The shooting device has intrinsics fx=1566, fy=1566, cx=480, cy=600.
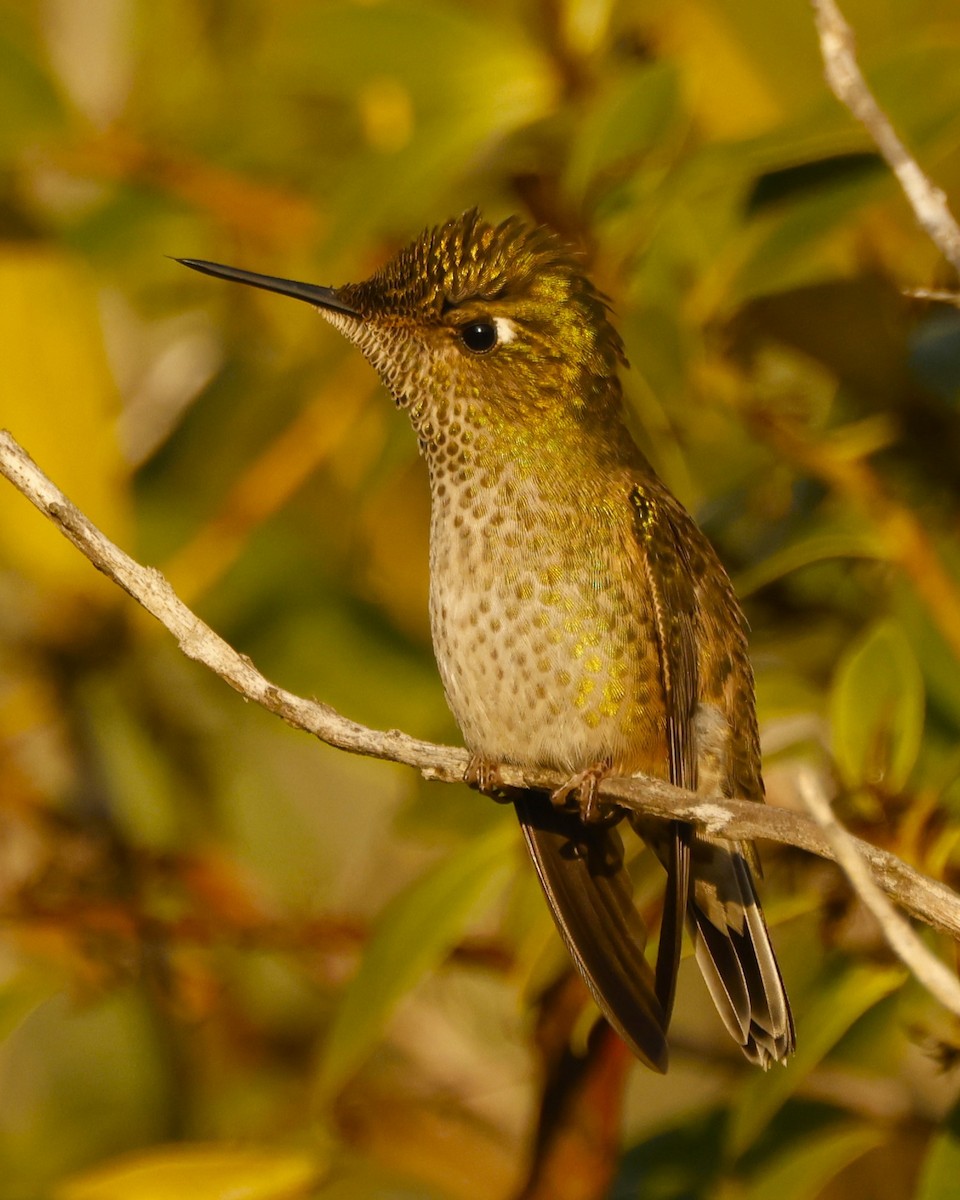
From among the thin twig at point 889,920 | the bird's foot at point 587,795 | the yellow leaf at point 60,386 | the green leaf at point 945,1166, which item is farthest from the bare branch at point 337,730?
the yellow leaf at point 60,386

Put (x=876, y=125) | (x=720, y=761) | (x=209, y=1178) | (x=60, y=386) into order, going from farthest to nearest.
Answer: (x=60, y=386)
(x=209, y=1178)
(x=720, y=761)
(x=876, y=125)

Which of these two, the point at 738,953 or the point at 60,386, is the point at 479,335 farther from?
the point at 60,386

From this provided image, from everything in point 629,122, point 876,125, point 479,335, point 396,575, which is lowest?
point 876,125

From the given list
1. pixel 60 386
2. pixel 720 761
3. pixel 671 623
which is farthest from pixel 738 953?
pixel 60 386

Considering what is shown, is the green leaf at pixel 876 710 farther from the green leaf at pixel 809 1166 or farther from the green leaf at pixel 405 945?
the green leaf at pixel 809 1166

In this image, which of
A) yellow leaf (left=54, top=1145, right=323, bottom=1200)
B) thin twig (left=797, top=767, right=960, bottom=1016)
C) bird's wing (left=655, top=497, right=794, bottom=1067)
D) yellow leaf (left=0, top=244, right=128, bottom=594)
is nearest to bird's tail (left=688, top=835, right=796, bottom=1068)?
bird's wing (left=655, top=497, right=794, bottom=1067)

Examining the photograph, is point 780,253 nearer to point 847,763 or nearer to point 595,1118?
point 847,763
